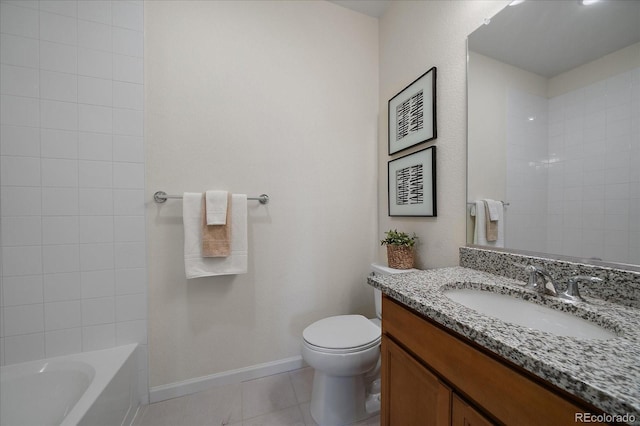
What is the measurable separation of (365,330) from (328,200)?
0.85 metres

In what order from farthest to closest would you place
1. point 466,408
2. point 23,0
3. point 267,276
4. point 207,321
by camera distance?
point 267,276, point 207,321, point 23,0, point 466,408

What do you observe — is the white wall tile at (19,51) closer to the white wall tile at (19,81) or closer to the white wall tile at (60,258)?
the white wall tile at (19,81)

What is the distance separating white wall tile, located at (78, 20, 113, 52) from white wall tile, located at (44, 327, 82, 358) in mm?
1474

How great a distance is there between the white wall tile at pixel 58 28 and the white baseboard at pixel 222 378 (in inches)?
74.7

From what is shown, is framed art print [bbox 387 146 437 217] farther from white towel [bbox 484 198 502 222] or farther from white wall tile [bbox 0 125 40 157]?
white wall tile [bbox 0 125 40 157]

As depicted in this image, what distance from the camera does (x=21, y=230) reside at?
1125mm

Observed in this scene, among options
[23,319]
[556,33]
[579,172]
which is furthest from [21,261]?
[556,33]

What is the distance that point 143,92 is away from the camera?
1.28 metres

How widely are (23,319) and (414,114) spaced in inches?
90.9

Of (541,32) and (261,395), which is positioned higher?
(541,32)

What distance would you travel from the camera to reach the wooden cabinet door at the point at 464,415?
19.9 inches

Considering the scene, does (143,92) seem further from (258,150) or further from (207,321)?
(207,321)

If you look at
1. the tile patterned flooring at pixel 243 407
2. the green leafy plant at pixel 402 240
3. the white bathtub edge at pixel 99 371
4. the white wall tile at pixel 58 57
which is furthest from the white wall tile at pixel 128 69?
the tile patterned flooring at pixel 243 407

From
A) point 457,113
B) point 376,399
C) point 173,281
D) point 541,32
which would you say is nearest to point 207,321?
point 173,281
